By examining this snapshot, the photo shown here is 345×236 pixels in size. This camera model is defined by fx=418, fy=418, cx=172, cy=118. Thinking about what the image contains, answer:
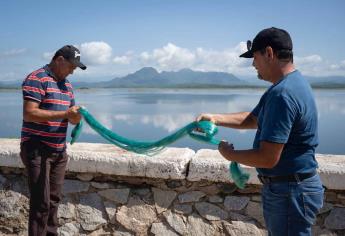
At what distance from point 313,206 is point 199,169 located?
61.5 inches

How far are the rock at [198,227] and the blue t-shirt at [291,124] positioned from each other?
1.59 meters

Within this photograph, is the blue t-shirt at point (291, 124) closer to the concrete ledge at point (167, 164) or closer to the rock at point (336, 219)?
the concrete ledge at point (167, 164)

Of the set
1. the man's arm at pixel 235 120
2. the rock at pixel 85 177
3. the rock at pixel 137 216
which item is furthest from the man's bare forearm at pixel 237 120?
the rock at pixel 85 177

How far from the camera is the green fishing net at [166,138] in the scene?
289 centimetres

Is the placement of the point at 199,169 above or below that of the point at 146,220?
above

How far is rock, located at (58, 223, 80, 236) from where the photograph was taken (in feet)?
13.9

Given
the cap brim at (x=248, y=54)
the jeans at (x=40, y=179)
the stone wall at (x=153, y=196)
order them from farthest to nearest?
the stone wall at (x=153, y=196)
the jeans at (x=40, y=179)
the cap brim at (x=248, y=54)

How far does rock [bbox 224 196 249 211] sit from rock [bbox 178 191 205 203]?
0.24 meters

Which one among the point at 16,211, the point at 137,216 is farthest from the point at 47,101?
the point at 16,211

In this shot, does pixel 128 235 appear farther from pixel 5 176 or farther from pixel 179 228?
pixel 5 176

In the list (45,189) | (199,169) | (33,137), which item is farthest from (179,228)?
(33,137)

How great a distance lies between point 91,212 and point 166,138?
137cm

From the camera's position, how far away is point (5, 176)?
445 cm

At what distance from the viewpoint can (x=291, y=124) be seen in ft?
7.31
